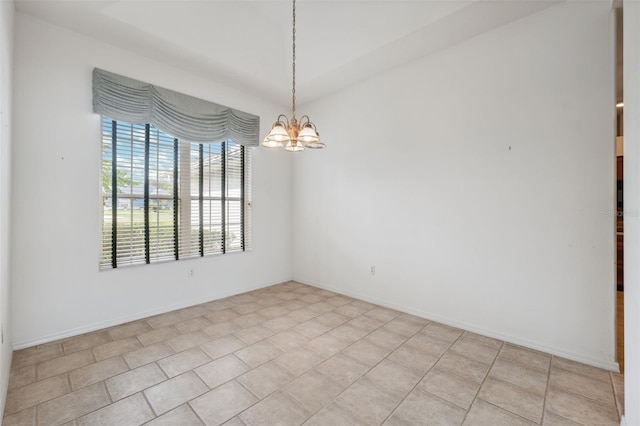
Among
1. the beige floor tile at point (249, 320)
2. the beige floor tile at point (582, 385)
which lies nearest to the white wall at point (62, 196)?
the beige floor tile at point (249, 320)

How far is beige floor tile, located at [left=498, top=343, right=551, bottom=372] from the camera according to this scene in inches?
95.7

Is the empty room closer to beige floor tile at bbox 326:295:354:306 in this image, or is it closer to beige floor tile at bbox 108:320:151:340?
beige floor tile at bbox 108:320:151:340

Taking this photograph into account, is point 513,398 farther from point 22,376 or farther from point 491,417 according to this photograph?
point 22,376

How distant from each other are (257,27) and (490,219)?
11.8 ft

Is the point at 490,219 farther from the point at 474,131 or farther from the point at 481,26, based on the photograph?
→ the point at 481,26

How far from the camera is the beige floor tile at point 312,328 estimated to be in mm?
3018

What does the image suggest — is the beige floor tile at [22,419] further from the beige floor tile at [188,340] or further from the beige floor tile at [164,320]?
the beige floor tile at [164,320]

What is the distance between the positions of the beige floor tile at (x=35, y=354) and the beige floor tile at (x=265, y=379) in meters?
1.76

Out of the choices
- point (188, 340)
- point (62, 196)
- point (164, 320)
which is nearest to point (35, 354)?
point (164, 320)

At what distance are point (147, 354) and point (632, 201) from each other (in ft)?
12.0

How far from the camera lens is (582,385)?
216cm

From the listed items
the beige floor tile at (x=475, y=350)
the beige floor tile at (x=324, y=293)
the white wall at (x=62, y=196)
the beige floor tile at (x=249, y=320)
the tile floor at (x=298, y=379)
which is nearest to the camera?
the tile floor at (x=298, y=379)

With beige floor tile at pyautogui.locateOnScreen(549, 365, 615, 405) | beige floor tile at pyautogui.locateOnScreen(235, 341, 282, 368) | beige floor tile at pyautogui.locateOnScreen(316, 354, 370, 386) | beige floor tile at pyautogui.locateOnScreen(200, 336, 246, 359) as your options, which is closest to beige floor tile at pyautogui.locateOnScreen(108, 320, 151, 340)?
beige floor tile at pyautogui.locateOnScreen(200, 336, 246, 359)

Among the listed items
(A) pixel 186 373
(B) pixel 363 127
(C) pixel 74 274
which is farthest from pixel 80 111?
(B) pixel 363 127
